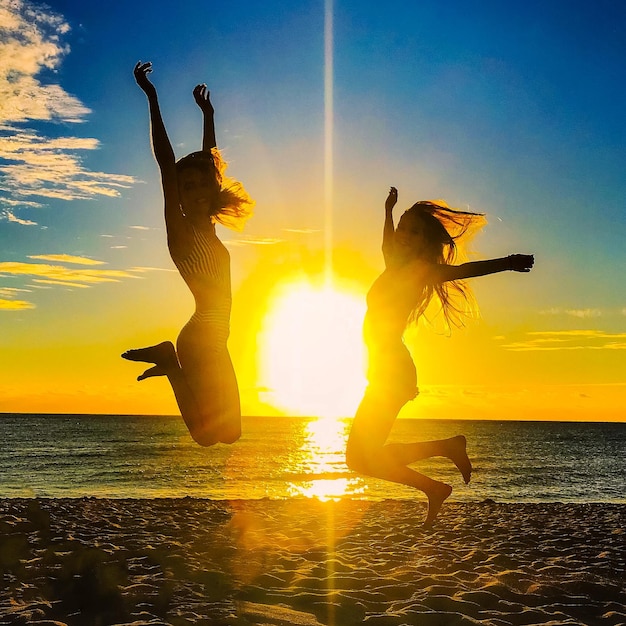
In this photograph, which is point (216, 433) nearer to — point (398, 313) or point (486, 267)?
point (398, 313)

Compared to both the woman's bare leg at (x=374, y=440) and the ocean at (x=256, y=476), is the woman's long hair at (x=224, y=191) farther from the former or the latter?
the ocean at (x=256, y=476)

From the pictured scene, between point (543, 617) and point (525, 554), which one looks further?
point (525, 554)

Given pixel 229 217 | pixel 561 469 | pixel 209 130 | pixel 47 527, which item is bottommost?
pixel 561 469

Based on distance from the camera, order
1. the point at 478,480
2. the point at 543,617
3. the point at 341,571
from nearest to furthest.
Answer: the point at 543,617 → the point at 341,571 → the point at 478,480

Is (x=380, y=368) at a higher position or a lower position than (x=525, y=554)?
higher

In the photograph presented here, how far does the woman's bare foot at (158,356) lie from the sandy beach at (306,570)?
2373 millimetres

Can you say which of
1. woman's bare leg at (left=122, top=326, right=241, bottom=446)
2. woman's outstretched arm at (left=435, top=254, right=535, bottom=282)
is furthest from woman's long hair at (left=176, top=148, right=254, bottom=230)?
woman's outstretched arm at (left=435, top=254, right=535, bottom=282)

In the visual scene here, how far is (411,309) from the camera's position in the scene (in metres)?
5.21

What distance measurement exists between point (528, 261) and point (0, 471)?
40.2m

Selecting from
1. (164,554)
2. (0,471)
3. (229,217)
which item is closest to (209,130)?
(229,217)

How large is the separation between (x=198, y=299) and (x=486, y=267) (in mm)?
1952

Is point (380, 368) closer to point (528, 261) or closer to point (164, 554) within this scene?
point (528, 261)

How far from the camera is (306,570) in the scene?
801 centimetres

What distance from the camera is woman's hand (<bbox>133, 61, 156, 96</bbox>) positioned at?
4.43 meters
